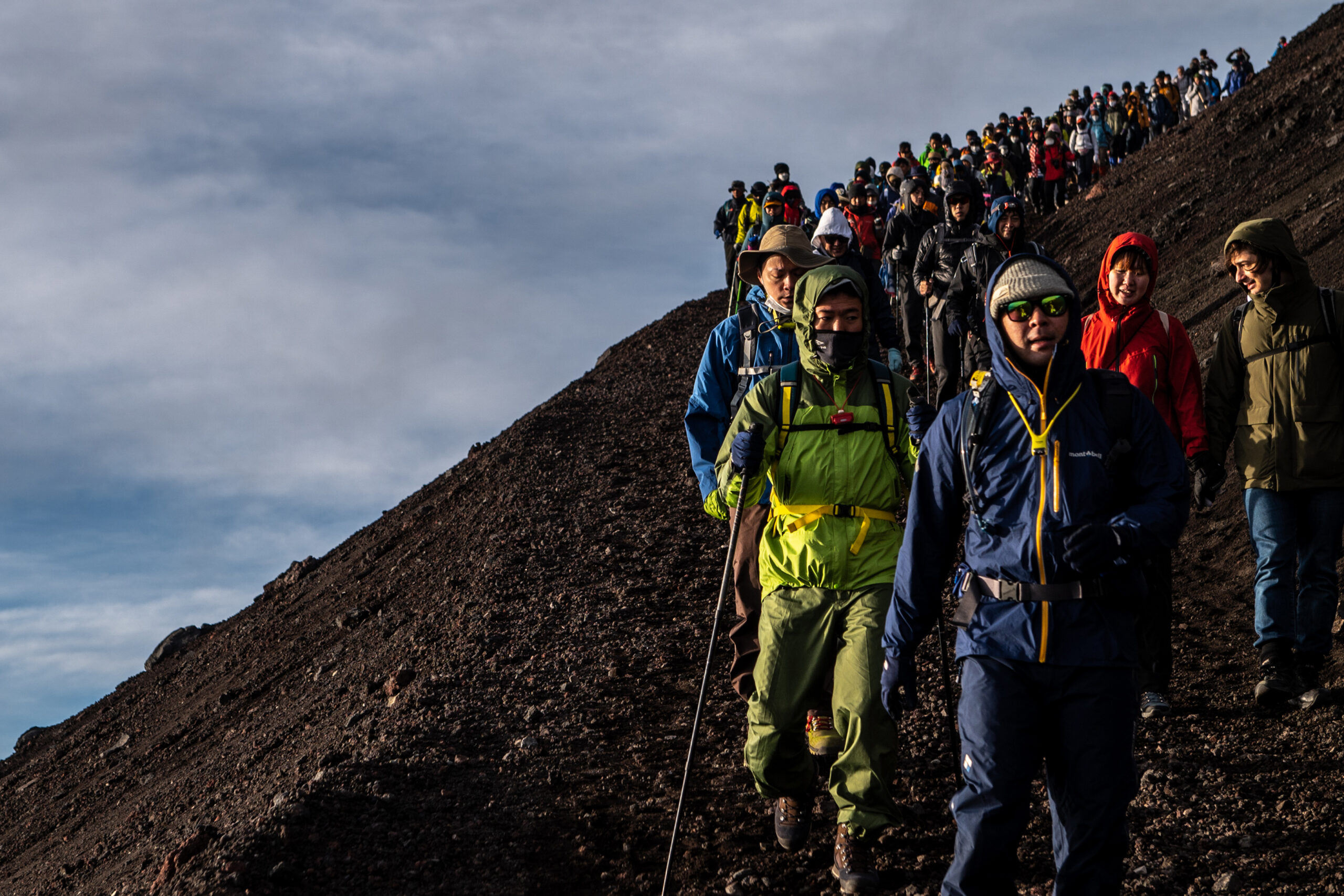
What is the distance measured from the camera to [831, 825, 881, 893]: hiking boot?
4.52 meters

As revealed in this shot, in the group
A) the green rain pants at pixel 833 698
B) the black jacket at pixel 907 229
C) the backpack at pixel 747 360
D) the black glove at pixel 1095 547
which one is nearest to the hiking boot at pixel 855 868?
the green rain pants at pixel 833 698

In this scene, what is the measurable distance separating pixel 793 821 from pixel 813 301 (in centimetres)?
227

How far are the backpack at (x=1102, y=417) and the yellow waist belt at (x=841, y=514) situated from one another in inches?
40.6

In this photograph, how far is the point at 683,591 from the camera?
9.68 m

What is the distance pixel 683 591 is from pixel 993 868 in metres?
6.37

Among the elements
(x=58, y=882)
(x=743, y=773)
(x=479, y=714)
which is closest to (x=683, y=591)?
(x=479, y=714)

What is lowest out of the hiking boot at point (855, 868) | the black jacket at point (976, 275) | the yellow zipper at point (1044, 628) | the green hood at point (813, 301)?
the hiking boot at point (855, 868)

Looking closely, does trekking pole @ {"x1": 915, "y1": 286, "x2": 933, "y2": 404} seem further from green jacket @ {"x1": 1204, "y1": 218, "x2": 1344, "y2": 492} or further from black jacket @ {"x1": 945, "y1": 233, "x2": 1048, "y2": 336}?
green jacket @ {"x1": 1204, "y1": 218, "x2": 1344, "y2": 492}

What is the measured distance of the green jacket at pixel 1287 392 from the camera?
5824 millimetres

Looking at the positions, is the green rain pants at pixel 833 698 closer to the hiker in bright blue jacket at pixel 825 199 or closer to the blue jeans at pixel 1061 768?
the blue jeans at pixel 1061 768

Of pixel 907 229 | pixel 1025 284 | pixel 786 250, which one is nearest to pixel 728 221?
pixel 907 229

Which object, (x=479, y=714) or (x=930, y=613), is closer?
(x=930, y=613)

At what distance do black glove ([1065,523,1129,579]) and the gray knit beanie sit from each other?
77cm

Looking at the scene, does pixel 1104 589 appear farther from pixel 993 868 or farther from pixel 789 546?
pixel 789 546
